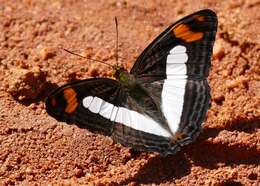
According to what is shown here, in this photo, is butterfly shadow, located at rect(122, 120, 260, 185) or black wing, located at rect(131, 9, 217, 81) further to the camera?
black wing, located at rect(131, 9, 217, 81)

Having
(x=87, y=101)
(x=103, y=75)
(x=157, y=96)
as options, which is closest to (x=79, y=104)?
(x=87, y=101)

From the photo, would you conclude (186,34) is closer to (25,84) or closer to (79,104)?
(79,104)

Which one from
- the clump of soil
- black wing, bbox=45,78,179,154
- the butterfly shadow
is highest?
the clump of soil

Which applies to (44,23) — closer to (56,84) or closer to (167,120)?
(56,84)

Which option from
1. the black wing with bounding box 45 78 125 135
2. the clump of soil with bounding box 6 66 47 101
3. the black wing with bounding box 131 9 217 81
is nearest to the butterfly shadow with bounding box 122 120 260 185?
the black wing with bounding box 45 78 125 135

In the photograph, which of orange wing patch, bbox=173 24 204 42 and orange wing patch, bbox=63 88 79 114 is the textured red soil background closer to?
orange wing patch, bbox=63 88 79 114

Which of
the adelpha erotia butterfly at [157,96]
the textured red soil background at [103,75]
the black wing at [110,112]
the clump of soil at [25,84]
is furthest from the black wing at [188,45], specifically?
the clump of soil at [25,84]

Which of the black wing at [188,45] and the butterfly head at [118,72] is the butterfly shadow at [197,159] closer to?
the black wing at [188,45]
